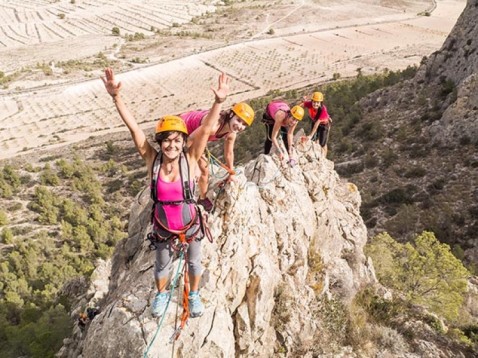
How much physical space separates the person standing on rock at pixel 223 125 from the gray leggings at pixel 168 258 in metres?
1.80

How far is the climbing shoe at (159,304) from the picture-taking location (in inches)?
264

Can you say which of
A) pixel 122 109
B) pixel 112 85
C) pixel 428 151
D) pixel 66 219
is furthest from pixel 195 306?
pixel 428 151

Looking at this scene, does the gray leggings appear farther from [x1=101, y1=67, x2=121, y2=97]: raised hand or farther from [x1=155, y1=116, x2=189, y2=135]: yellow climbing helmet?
[x1=101, y1=67, x2=121, y2=97]: raised hand

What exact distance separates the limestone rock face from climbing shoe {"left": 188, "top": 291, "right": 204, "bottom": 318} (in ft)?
0.64

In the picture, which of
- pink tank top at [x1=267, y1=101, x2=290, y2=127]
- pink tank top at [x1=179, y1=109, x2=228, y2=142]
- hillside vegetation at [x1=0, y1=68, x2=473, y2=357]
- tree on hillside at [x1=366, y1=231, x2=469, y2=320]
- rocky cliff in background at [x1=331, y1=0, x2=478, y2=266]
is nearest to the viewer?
pink tank top at [x1=179, y1=109, x2=228, y2=142]

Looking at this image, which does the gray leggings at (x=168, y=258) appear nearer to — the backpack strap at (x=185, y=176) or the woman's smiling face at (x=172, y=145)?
the backpack strap at (x=185, y=176)

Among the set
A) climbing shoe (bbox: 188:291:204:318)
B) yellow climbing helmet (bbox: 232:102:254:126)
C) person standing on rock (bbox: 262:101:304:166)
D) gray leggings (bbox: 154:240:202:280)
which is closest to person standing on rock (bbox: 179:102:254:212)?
yellow climbing helmet (bbox: 232:102:254:126)

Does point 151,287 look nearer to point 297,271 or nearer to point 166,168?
point 166,168

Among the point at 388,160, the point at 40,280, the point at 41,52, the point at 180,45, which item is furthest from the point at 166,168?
the point at 41,52

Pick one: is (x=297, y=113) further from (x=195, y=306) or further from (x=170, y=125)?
(x=195, y=306)

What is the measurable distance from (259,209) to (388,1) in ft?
451

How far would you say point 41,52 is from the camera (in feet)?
294

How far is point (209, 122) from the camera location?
19.5ft

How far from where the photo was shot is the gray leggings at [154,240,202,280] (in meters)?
6.74
